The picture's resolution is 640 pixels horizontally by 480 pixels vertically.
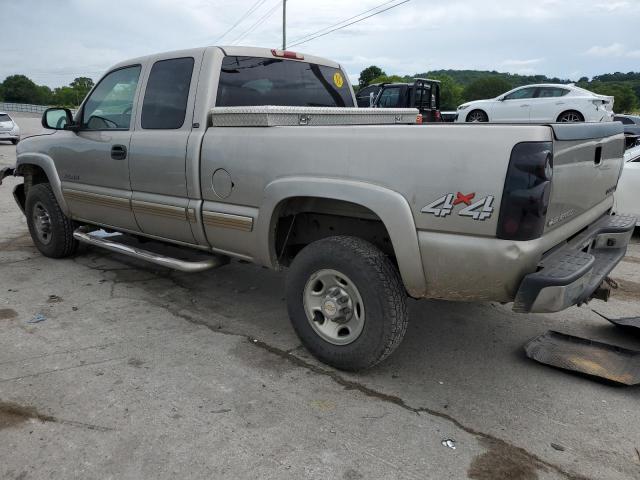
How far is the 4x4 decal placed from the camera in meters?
2.43

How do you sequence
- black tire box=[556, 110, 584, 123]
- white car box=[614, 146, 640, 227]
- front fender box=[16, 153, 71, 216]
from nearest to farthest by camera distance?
1. front fender box=[16, 153, 71, 216]
2. white car box=[614, 146, 640, 227]
3. black tire box=[556, 110, 584, 123]

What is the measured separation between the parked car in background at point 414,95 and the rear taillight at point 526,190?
14.1m

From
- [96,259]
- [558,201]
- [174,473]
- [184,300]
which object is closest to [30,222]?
[96,259]

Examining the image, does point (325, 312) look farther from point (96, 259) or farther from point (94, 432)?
point (96, 259)

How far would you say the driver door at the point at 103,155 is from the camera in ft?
14.0

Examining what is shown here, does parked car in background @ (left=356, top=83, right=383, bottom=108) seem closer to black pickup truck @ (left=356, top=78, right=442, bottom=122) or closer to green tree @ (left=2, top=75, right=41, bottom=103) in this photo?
black pickup truck @ (left=356, top=78, right=442, bottom=122)

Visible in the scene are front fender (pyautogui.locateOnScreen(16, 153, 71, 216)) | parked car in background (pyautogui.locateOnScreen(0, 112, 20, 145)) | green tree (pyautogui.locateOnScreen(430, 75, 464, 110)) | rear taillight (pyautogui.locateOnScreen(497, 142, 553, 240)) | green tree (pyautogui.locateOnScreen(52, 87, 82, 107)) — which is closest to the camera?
rear taillight (pyautogui.locateOnScreen(497, 142, 553, 240))

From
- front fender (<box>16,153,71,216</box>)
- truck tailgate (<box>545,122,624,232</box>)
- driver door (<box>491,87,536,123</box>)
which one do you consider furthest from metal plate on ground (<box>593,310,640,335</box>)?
driver door (<box>491,87,536,123</box>)

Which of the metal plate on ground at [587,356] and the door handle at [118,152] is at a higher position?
the door handle at [118,152]

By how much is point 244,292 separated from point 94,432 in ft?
7.15

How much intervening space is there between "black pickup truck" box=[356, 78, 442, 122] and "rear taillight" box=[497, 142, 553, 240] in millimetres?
14084

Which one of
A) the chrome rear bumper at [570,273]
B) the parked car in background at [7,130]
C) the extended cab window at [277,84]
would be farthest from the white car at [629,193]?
the parked car in background at [7,130]

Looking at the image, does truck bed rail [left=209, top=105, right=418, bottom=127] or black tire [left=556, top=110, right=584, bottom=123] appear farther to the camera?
black tire [left=556, top=110, right=584, bottom=123]

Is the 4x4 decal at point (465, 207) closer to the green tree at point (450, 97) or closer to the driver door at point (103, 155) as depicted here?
the driver door at point (103, 155)
